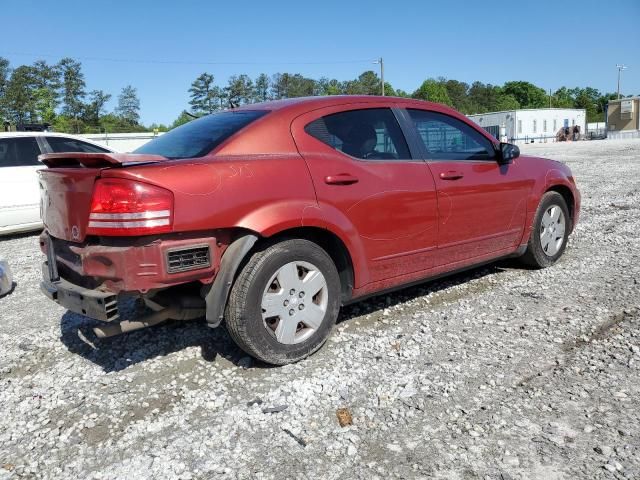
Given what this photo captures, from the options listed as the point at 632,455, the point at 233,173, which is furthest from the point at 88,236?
the point at 632,455

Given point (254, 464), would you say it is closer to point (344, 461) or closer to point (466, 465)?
point (344, 461)

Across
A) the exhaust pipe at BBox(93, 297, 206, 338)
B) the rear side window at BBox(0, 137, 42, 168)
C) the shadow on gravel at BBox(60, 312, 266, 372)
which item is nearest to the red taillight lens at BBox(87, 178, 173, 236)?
the exhaust pipe at BBox(93, 297, 206, 338)

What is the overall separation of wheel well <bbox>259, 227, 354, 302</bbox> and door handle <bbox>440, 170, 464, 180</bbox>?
3.55 feet

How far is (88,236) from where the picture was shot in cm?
295

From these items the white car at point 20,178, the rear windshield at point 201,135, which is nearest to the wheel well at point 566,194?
the rear windshield at point 201,135

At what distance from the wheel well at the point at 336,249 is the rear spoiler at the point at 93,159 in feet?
3.08

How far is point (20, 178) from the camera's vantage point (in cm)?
788

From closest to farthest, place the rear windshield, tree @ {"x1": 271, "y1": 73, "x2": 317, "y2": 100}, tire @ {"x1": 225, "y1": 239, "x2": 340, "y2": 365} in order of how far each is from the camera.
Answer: tire @ {"x1": 225, "y1": 239, "x2": 340, "y2": 365} → the rear windshield → tree @ {"x1": 271, "y1": 73, "x2": 317, "y2": 100}

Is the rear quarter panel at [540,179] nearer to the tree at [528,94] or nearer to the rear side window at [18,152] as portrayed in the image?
the rear side window at [18,152]

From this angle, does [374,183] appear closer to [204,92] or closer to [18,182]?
[18,182]

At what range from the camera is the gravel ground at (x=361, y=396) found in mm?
2408

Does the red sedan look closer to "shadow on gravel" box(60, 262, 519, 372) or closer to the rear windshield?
the rear windshield

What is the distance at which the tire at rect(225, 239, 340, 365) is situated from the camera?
10.1 feet

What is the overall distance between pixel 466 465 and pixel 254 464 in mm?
924
